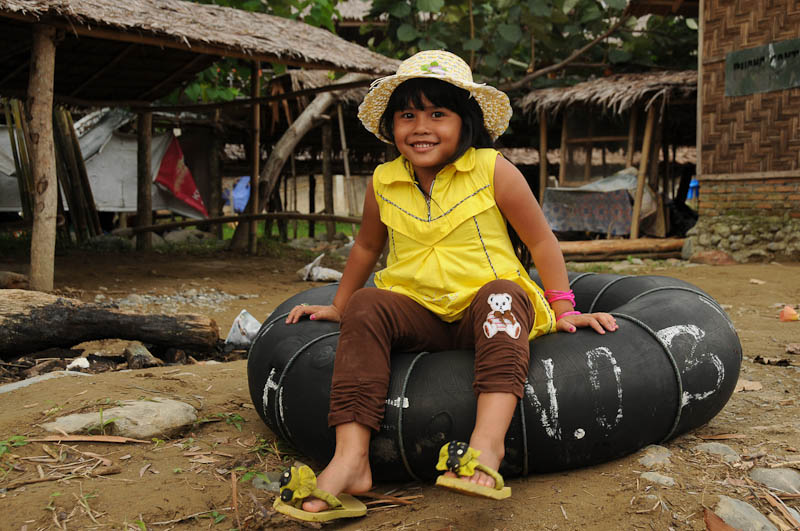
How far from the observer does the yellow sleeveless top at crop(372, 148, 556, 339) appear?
2500 mm

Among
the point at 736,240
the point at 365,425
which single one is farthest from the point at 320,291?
the point at 736,240

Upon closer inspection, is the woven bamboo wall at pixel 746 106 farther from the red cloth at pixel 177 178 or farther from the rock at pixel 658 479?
the red cloth at pixel 177 178

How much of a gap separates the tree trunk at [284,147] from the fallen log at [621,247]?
4004 mm

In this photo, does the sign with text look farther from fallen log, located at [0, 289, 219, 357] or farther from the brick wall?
fallen log, located at [0, 289, 219, 357]

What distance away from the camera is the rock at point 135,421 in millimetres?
2627

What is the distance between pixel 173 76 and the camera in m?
8.68

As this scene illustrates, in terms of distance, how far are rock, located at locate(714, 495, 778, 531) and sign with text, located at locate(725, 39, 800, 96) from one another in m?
7.90

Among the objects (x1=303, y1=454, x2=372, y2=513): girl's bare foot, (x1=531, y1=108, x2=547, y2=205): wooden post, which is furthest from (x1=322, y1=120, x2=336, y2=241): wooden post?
(x1=303, y1=454, x2=372, y2=513): girl's bare foot

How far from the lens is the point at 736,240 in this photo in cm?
904

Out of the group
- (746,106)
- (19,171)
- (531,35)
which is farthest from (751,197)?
(19,171)


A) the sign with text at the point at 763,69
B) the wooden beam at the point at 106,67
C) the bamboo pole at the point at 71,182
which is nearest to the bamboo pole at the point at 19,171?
the bamboo pole at the point at 71,182

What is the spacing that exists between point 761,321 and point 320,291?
356cm

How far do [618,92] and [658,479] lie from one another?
29.4ft

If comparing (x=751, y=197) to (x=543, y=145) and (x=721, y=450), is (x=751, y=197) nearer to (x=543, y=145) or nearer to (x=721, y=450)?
(x=543, y=145)
